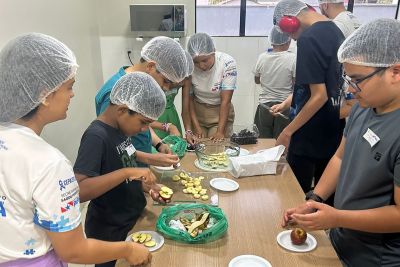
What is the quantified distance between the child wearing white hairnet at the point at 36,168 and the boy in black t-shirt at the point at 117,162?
1.07ft

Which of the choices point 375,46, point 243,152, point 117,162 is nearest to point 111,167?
point 117,162

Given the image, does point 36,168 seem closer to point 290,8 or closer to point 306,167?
point 306,167

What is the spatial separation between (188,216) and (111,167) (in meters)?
0.38

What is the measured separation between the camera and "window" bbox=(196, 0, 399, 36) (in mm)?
3926

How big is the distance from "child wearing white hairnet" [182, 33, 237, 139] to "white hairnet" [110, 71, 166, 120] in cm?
118

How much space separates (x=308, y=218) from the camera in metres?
1.16

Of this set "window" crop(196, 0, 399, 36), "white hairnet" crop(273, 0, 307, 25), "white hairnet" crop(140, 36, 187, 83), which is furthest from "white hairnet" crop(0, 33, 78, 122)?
"window" crop(196, 0, 399, 36)

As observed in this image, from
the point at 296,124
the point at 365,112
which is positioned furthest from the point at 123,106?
the point at 296,124

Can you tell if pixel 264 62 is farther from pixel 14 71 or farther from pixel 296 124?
pixel 14 71

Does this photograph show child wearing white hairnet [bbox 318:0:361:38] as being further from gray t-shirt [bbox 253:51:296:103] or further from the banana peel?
the banana peel

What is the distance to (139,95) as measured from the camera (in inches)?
53.6

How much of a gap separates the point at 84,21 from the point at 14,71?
2.62 meters

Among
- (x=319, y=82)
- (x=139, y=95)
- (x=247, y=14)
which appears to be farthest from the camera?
(x=247, y=14)

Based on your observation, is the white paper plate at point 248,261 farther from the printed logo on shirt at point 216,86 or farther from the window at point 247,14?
the window at point 247,14
